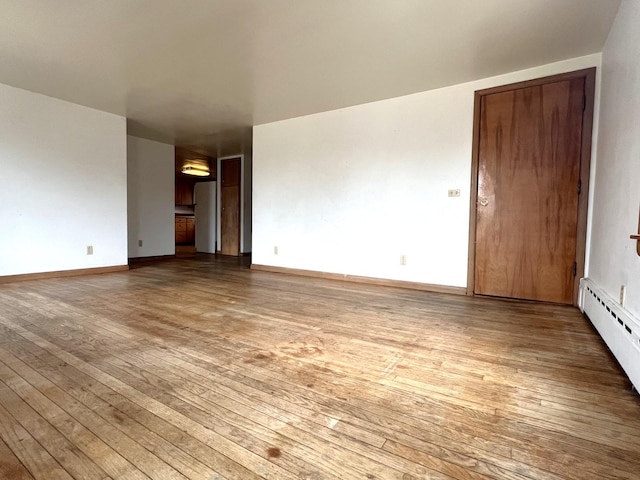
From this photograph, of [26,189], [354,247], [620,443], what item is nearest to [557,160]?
[354,247]

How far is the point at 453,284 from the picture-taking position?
3391 millimetres

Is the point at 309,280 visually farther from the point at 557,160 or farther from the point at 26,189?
the point at 26,189

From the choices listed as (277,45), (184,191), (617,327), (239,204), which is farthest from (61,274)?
(184,191)

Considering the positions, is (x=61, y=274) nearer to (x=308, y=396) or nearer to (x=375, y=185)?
(x=375, y=185)

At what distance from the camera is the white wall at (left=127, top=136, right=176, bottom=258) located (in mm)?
5695

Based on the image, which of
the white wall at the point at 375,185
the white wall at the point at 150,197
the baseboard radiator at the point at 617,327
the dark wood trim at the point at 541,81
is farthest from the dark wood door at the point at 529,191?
the white wall at the point at 150,197

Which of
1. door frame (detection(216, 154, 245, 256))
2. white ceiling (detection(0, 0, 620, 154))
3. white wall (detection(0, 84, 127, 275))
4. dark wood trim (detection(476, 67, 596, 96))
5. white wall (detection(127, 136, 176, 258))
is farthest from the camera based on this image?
door frame (detection(216, 154, 245, 256))

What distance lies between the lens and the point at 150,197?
595 centimetres

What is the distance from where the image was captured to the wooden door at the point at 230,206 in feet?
22.9

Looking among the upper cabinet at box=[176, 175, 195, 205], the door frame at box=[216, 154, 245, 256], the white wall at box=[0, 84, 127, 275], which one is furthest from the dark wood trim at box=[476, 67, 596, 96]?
the upper cabinet at box=[176, 175, 195, 205]

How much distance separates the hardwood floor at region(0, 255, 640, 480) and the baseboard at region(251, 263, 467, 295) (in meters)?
0.83

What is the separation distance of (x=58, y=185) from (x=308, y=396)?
442cm

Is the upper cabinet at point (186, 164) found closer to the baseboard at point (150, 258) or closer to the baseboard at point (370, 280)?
the baseboard at point (150, 258)

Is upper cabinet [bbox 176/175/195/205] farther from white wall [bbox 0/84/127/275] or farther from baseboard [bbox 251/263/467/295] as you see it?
baseboard [bbox 251/263/467/295]
